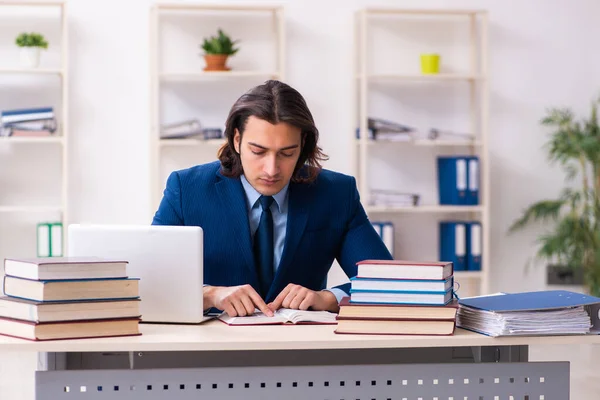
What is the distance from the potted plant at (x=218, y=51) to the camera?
5.12 m

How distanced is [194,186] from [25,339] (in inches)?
34.0

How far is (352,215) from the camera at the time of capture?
8.93 feet

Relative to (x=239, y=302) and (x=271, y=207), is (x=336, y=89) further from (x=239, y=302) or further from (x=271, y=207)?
(x=239, y=302)

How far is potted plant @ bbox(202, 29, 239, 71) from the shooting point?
5.12m

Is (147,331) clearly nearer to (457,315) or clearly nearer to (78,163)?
(457,315)

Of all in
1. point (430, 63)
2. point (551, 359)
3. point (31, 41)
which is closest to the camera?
point (551, 359)

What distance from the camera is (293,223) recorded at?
8.52 ft

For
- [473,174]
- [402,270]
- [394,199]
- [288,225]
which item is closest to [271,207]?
[288,225]

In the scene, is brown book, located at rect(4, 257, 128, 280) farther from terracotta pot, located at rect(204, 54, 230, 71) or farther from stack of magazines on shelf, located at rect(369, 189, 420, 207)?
stack of magazines on shelf, located at rect(369, 189, 420, 207)

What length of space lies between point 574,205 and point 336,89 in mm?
1600

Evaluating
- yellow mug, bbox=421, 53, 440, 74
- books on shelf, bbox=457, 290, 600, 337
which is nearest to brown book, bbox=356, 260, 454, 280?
books on shelf, bbox=457, 290, 600, 337

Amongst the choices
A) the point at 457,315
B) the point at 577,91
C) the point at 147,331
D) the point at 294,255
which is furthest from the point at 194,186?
the point at 577,91

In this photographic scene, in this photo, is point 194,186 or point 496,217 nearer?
point 194,186

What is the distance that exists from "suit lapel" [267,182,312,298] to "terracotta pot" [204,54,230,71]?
262 centimetres
